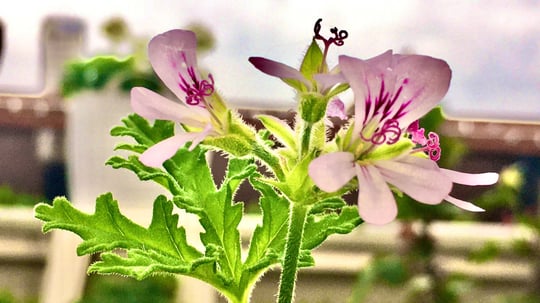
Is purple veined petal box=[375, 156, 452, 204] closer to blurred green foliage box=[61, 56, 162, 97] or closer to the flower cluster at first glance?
the flower cluster

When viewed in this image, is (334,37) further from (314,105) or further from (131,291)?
(131,291)

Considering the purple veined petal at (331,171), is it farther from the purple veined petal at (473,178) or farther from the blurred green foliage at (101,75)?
the blurred green foliage at (101,75)

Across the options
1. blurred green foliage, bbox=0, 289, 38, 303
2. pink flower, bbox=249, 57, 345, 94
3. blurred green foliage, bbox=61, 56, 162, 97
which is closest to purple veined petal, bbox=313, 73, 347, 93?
pink flower, bbox=249, 57, 345, 94

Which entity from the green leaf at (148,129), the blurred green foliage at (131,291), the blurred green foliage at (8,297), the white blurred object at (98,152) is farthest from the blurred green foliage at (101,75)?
the green leaf at (148,129)

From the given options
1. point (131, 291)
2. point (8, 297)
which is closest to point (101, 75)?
point (131, 291)

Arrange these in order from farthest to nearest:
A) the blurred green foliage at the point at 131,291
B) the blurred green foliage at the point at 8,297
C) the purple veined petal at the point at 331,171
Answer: the blurred green foliage at the point at 8,297
the blurred green foliage at the point at 131,291
the purple veined petal at the point at 331,171

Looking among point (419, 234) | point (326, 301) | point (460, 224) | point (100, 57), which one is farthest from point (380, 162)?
point (460, 224)
